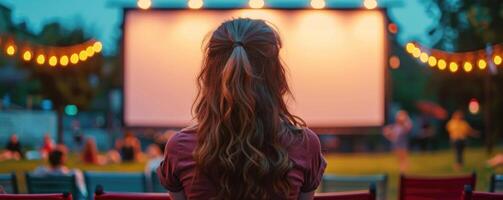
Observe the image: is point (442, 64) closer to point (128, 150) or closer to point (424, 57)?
point (424, 57)

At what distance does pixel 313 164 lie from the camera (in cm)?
171

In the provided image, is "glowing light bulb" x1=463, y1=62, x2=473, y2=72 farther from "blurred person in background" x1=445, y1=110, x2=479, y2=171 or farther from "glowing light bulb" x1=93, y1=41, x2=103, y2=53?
"blurred person in background" x1=445, y1=110, x2=479, y2=171

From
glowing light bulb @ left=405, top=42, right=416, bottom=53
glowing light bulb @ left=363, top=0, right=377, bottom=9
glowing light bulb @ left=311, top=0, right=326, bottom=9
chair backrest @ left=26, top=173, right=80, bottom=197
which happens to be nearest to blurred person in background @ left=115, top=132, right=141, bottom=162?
glowing light bulb @ left=311, top=0, right=326, bottom=9

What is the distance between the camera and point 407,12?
13547 millimetres

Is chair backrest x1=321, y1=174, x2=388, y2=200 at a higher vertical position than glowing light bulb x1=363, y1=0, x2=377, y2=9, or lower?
lower

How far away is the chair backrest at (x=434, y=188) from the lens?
4230 mm

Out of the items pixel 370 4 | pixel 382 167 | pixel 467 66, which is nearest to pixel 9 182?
pixel 370 4

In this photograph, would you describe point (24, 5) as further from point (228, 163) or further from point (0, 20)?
point (228, 163)

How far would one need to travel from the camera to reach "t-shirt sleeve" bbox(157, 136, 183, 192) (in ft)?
5.50

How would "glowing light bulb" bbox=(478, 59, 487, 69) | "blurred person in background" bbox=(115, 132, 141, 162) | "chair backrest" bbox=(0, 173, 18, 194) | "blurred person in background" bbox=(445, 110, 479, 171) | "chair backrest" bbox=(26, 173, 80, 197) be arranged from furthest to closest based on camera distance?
"blurred person in background" bbox=(115, 132, 141, 162), "blurred person in background" bbox=(445, 110, 479, 171), "glowing light bulb" bbox=(478, 59, 487, 69), "chair backrest" bbox=(26, 173, 80, 197), "chair backrest" bbox=(0, 173, 18, 194)

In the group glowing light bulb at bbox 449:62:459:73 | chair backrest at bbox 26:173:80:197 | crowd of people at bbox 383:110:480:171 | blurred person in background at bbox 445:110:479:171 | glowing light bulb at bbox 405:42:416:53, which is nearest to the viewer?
chair backrest at bbox 26:173:80:197

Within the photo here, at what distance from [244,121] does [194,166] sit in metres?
0.15

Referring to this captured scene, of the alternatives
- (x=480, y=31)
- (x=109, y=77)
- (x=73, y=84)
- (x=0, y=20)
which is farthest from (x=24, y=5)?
(x=109, y=77)

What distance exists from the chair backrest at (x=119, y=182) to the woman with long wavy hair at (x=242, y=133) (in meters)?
3.73
